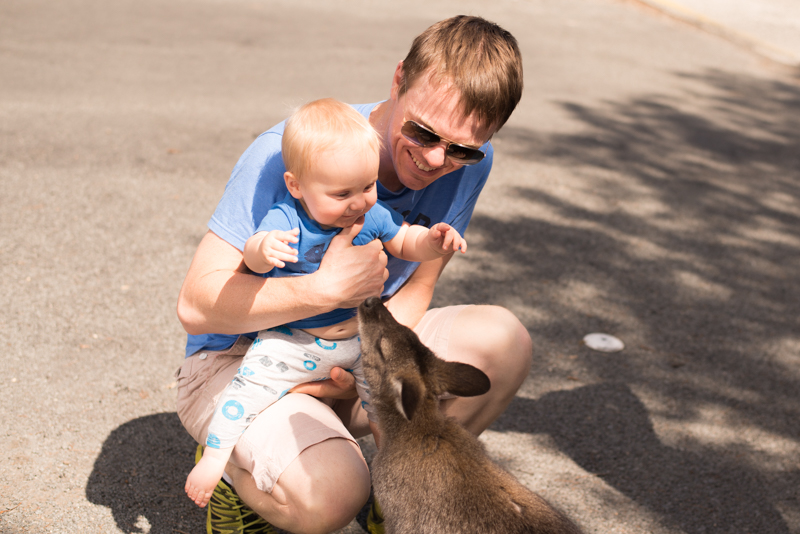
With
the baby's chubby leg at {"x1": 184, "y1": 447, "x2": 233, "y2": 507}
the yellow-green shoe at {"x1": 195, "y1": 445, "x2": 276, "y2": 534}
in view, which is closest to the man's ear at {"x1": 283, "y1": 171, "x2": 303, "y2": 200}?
the baby's chubby leg at {"x1": 184, "y1": 447, "x2": 233, "y2": 507}

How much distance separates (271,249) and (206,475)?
80 centimetres

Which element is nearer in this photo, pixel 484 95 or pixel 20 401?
pixel 484 95

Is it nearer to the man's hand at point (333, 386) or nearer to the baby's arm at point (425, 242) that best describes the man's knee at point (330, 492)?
the man's hand at point (333, 386)

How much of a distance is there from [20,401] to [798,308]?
4.85 meters

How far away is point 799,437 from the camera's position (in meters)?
3.46

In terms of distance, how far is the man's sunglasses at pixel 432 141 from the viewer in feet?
7.68

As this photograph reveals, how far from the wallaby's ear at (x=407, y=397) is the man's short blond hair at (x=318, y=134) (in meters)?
0.76

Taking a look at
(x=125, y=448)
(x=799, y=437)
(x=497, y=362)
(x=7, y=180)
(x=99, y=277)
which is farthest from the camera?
(x=7, y=180)

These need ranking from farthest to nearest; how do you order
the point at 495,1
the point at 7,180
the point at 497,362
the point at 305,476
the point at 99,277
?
the point at 495,1
the point at 7,180
the point at 99,277
the point at 497,362
the point at 305,476

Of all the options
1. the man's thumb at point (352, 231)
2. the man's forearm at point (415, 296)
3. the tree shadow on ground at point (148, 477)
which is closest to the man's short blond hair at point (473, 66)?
the man's thumb at point (352, 231)

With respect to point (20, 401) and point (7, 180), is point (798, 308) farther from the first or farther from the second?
point (7, 180)

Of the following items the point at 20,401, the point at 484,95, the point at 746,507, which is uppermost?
the point at 484,95

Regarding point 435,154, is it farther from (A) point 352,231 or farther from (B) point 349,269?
(B) point 349,269

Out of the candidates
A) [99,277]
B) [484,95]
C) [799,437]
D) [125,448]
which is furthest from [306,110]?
[799,437]
